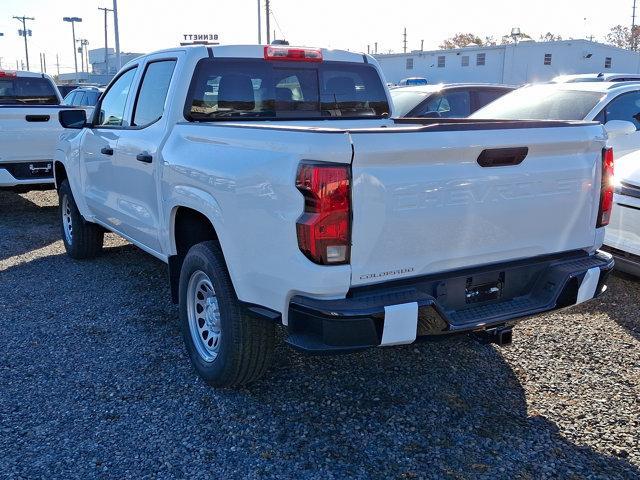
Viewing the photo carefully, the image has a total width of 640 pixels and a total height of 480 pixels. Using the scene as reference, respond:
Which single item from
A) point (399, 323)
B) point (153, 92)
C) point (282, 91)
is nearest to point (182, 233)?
point (153, 92)

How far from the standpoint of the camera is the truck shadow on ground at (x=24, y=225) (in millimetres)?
7441

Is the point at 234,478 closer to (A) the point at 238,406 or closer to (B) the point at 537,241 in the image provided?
(A) the point at 238,406

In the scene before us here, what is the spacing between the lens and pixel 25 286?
5.80 metres

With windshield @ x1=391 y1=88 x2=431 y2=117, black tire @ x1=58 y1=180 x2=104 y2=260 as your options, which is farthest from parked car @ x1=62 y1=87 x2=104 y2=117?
black tire @ x1=58 y1=180 x2=104 y2=260

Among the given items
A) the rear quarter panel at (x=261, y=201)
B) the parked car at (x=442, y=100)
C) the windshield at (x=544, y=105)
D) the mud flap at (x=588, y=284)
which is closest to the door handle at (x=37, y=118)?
the parked car at (x=442, y=100)

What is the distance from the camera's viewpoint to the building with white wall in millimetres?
38938

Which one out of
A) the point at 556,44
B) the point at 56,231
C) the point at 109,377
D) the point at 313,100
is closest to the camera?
the point at 109,377

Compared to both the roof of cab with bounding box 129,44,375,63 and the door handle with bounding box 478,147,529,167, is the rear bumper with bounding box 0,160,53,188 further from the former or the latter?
the door handle with bounding box 478,147,529,167

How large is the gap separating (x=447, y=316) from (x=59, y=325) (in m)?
3.18

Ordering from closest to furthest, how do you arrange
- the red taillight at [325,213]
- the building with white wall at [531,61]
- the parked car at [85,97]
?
the red taillight at [325,213] → the parked car at [85,97] → the building with white wall at [531,61]

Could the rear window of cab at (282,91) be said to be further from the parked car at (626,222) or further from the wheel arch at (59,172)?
the wheel arch at (59,172)

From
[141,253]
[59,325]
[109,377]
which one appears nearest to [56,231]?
[141,253]

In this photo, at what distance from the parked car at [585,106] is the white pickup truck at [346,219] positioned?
3.58 m

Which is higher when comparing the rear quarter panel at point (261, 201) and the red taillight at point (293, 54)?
the red taillight at point (293, 54)
